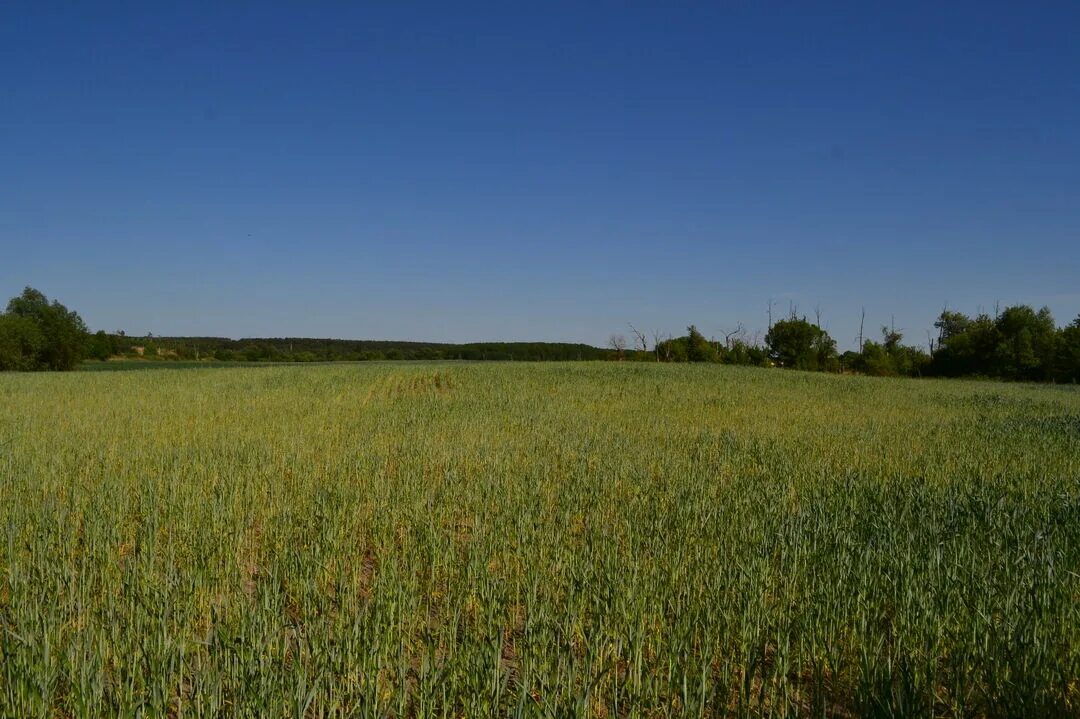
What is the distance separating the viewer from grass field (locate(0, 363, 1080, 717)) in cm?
295

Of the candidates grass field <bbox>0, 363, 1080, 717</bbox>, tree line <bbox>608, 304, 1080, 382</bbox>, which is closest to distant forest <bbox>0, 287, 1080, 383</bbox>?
tree line <bbox>608, 304, 1080, 382</bbox>

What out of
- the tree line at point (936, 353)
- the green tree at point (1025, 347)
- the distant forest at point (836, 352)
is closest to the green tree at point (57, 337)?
the distant forest at point (836, 352)

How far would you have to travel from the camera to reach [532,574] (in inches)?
176

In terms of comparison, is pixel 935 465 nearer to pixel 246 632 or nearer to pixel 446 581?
pixel 446 581

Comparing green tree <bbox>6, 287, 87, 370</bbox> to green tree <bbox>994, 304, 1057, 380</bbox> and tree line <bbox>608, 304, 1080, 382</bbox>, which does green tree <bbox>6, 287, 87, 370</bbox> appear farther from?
green tree <bbox>994, 304, 1057, 380</bbox>

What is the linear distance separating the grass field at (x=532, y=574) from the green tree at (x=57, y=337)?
63546 mm

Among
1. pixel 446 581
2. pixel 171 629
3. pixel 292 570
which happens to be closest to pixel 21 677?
pixel 171 629

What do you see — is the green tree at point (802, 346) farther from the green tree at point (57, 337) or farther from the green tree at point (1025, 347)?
the green tree at point (57, 337)

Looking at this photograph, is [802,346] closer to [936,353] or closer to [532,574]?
[936,353]

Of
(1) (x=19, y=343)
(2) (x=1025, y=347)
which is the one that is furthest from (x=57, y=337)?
(2) (x=1025, y=347)

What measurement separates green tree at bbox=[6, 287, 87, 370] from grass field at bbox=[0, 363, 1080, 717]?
63546mm

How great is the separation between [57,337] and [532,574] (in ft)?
249

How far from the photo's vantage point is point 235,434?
11.3 m

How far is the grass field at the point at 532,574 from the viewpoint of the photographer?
116 inches
